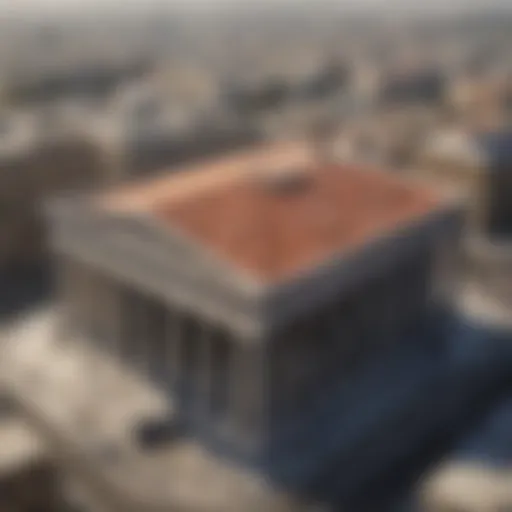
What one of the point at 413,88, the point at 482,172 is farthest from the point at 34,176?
the point at 413,88

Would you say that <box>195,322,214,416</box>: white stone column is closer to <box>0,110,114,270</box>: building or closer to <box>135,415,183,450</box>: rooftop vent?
<box>135,415,183,450</box>: rooftop vent

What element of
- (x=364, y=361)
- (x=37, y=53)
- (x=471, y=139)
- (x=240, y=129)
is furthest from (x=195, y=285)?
(x=37, y=53)

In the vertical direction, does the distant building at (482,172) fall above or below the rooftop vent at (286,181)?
below

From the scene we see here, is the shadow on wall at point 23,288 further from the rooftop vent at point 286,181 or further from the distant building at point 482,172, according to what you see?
the distant building at point 482,172

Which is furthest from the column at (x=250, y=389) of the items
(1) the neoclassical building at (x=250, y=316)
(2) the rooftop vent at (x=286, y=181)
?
(2) the rooftop vent at (x=286, y=181)

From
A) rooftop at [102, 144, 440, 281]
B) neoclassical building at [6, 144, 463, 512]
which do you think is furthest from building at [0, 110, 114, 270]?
rooftop at [102, 144, 440, 281]

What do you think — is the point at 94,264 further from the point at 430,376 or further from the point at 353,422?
the point at 430,376
